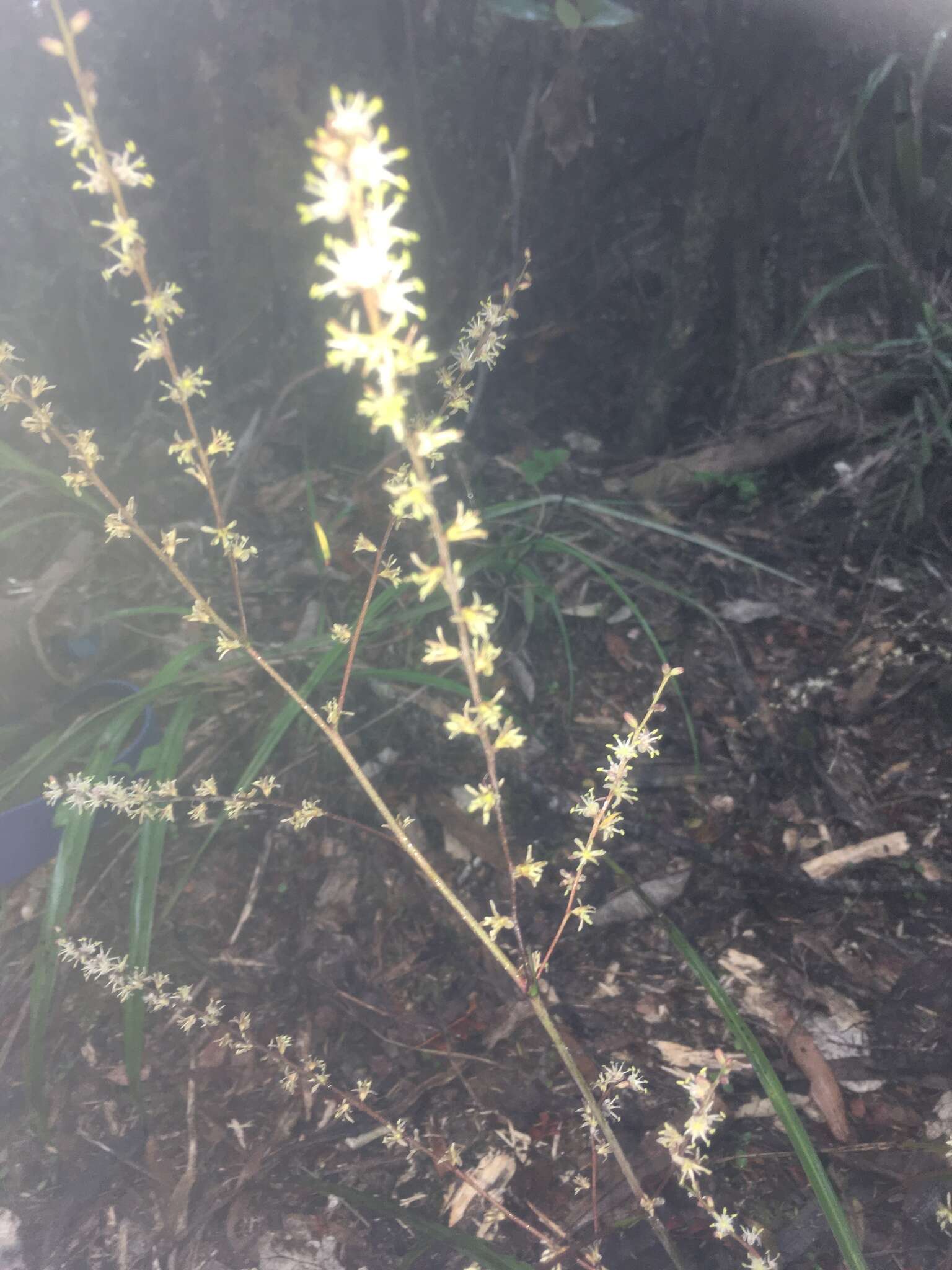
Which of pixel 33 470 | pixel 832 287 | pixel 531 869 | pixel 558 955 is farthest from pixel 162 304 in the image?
pixel 832 287

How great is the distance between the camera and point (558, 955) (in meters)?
1.67

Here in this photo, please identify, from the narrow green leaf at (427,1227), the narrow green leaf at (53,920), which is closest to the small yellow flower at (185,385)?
the narrow green leaf at (53,920)

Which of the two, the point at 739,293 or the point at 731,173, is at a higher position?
the point at 731,173

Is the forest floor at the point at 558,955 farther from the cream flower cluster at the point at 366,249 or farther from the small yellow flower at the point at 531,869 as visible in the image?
the cream flower cluster at the point at 366,249

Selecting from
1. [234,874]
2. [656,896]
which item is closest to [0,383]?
[234,874]

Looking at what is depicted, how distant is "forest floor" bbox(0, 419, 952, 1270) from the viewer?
4.37 ft

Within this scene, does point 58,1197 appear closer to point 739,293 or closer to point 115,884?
point 115,884

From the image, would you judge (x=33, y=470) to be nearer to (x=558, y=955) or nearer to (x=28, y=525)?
(x=28, y=525)

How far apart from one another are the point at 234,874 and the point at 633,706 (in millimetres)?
1070

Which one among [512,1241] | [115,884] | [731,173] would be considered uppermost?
[731,173]

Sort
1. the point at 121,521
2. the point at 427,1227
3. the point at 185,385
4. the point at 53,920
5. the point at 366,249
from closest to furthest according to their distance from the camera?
the point at 366,249 → the point at 185,385 → the point at 121,521 → the point at 427,1227 → the point at 53,920

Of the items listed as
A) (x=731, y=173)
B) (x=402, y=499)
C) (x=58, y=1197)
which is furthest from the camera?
→ (x=731, y=173)

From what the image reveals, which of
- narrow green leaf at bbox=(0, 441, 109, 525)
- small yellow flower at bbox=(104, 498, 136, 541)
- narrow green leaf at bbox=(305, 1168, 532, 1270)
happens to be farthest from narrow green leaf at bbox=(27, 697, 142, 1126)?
small yellow flower at bbox=(104, 498, 136, 541)

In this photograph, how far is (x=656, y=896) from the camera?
1.72 meters
